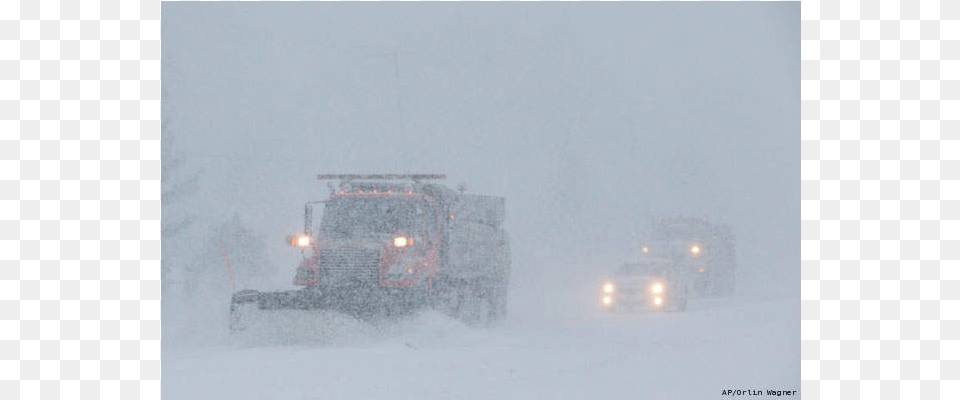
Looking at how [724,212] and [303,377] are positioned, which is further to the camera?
[724,212]

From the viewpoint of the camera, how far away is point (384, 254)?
19625mm

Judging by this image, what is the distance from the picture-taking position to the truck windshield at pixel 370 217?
2056cm

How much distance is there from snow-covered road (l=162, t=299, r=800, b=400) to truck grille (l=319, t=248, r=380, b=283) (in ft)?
3.73

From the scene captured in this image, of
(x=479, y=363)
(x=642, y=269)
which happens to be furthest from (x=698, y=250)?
(x=479, y=363)

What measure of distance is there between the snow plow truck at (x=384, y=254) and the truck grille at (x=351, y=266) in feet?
0.07

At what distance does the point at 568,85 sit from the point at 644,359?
12831 cm

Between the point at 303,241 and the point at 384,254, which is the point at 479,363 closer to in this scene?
the point at 384,254

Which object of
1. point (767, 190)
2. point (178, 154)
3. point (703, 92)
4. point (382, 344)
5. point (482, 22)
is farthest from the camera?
point (482, 22)

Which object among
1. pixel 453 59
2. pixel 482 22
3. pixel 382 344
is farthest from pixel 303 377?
pixel 482 22

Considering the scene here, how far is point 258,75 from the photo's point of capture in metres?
182

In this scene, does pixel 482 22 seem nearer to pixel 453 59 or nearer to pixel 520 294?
pixel 453 59

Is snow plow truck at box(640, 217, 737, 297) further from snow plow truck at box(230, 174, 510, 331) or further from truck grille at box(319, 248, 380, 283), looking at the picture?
truck grille at box(319, 248, 380, 283)

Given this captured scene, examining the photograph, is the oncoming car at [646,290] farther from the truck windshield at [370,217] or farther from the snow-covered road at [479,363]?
the truck windshield at [370,217]

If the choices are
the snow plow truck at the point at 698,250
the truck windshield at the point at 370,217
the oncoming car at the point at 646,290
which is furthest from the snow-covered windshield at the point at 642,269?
the truck windshield at the point at 370,217
